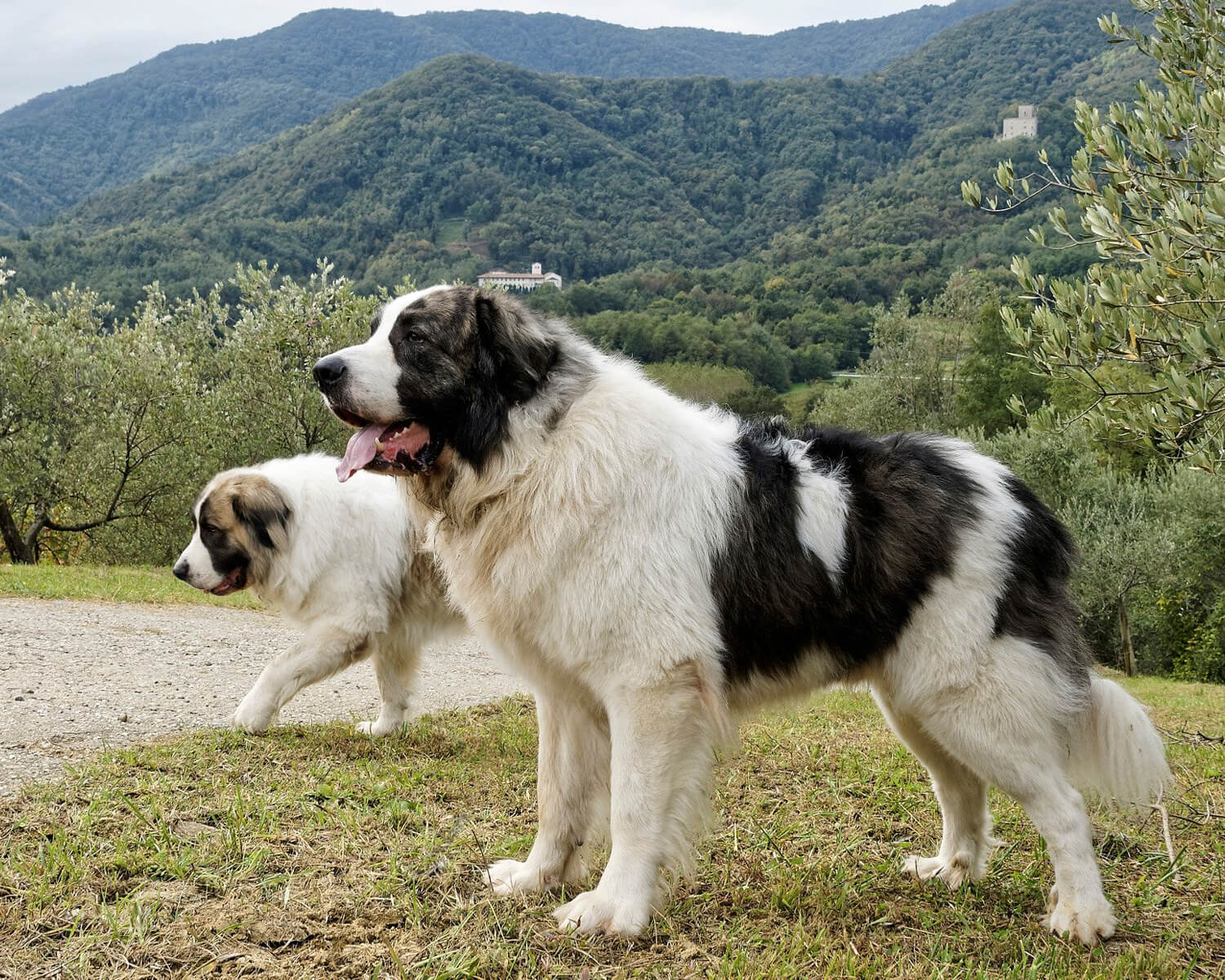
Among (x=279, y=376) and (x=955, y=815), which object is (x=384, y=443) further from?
(x=279, y=376)

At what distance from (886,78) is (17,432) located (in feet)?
599

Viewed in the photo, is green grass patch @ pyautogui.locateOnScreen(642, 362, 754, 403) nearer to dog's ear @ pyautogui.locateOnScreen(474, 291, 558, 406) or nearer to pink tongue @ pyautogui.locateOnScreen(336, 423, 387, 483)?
dog's ear @ pyautogui.locateOnScreen(474, 291, 558, 406)

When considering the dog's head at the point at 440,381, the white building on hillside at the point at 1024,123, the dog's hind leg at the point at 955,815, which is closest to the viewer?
the dog's head at the point at 440,381

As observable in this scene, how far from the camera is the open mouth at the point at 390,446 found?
4090 mm

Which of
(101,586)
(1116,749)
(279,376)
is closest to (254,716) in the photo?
(1116,749)

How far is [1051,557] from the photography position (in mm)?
4297

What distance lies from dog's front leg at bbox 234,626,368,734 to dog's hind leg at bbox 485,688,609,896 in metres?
3.12

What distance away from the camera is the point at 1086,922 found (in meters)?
4.07

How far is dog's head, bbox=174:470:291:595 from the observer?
7.54 meters

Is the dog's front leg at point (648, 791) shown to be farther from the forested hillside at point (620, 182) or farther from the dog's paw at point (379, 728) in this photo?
the forested hillside at point (620, 182)

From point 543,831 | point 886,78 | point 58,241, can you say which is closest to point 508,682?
point 543,831

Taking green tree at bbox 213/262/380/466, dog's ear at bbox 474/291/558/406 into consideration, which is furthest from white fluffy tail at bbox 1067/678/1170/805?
green tree at bbox 213/262/380/466

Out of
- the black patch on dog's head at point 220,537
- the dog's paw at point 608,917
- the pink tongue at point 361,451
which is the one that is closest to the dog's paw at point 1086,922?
the dog's paw at point 608,917

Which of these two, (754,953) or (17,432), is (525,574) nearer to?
(754,953)
